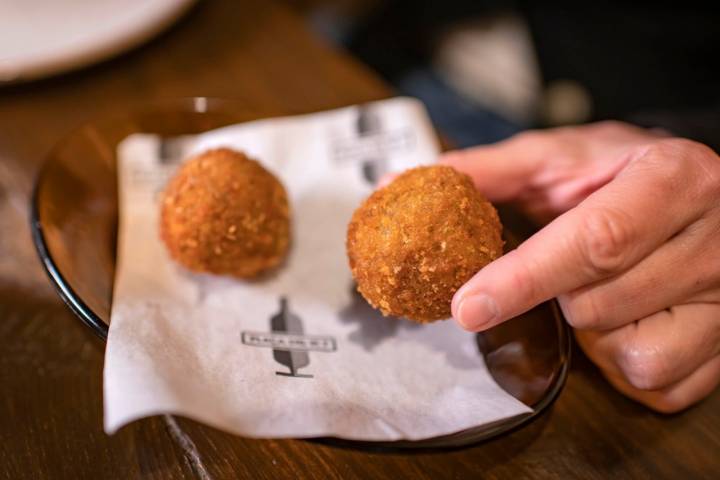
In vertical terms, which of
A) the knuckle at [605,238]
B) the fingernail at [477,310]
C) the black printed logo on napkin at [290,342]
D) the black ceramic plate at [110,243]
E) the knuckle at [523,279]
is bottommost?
the black printed logo on napkin at [290,342]

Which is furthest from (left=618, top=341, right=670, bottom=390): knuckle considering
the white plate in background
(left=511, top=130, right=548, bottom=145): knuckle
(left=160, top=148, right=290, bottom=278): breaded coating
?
the white plate in background

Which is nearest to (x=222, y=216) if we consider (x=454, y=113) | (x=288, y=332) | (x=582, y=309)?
(x=288, y=332)

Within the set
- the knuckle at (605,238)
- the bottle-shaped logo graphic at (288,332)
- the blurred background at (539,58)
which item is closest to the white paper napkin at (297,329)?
the bottle-shaped logo graphic at (288,332)

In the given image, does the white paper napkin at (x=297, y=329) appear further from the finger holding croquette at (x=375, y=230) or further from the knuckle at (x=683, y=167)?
the knuckle at (x=683, y=167)

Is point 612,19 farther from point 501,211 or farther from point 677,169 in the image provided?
point 677,169

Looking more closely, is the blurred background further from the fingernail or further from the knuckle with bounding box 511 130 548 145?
the fingernail

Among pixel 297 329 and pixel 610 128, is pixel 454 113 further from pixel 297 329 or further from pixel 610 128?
pixel 297 329

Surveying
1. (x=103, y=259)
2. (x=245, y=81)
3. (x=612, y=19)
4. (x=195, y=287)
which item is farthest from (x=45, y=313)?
(x=612, y=19)
